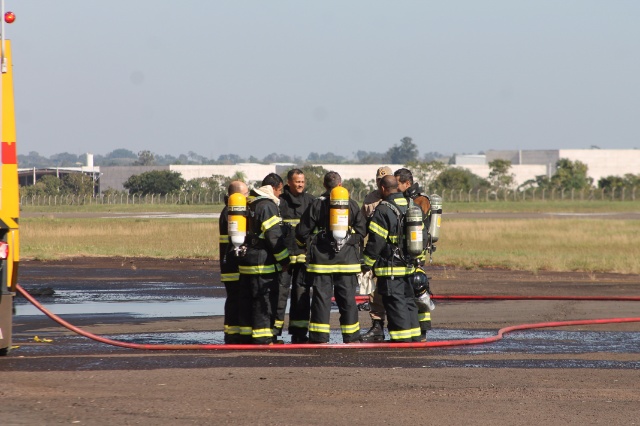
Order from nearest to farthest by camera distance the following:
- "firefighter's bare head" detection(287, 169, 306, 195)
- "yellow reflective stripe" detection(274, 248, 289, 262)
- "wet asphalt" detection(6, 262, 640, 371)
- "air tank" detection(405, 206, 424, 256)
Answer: "wet asphalt" detection(6, 262, 640, 371) < "air tank" detection(405, 206, 424, 256) < "yellow reflective stripe" detection(274, 248, 289, 262) < "firefighter's bare head" detection(287, 169, 306, 195)

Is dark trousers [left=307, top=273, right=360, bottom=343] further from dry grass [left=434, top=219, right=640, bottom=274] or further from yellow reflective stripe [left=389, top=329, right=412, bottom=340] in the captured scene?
dry grass [left=434, top=219, right=640, bottom=274]

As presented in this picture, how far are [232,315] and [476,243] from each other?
25275 millimetres

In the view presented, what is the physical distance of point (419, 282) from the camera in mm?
11547

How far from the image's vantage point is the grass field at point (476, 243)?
26.7m

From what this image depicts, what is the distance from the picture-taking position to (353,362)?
32.8 ft

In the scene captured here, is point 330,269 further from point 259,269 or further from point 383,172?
point 383,172

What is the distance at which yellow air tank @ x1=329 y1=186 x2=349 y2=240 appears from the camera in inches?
420

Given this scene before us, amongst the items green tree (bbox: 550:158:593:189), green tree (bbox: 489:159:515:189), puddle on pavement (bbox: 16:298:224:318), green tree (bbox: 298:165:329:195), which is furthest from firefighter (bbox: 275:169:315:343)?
green tree (bbox: 489:159:515:189)

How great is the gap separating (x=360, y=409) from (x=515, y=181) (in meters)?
Answer: 135

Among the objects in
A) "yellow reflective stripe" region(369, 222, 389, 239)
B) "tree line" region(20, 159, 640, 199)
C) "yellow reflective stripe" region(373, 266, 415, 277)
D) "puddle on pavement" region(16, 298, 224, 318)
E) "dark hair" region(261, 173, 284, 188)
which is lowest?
"tree line" region(20, 159, 640, 199)

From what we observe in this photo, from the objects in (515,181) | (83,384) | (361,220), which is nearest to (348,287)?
(361,220)

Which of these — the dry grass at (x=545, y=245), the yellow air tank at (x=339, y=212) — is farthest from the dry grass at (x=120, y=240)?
the yellow air tank at (x=339, y=212)

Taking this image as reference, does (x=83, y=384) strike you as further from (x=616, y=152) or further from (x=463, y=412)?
(x=616, y=152)

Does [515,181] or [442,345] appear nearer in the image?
[442,345]
